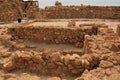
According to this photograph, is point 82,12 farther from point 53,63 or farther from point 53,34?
point 53,63

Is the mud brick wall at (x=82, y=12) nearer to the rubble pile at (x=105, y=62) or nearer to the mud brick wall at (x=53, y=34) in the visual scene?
the mud brick wall at (x=53, y=34)

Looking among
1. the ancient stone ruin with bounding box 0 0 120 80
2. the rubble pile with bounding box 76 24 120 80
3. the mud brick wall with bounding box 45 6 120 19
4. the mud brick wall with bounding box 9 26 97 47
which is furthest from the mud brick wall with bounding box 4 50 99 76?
the mud brick wall with bounding box 45 6 120 19

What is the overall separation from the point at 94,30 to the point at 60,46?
169 centimetres

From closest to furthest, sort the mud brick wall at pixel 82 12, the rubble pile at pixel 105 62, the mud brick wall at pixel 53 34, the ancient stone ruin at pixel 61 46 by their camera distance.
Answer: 1. the rubble pile at pixel 105 62
2. the ancient stone ruin at pixel 61 46
3. the mud brick wall at pixel 53 34
4. the mud brick wall at pixel 82 12

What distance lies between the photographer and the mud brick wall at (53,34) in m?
10.5

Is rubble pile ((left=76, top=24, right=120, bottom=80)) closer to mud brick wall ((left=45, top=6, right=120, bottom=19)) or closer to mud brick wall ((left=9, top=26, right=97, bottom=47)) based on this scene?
mud brick wall ((left=9, top=26, right=97, bottom=47))

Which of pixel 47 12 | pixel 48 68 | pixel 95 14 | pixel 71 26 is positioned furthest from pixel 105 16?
pixel 48 68

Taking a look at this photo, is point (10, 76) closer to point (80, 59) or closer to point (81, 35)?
point (80, 59)

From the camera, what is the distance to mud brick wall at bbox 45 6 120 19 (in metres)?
15.9

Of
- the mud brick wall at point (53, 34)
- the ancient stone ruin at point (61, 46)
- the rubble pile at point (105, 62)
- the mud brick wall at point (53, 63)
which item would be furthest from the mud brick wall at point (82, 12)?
the mud brick wall at point (53, 63)

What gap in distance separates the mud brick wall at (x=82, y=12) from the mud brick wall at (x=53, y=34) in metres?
5.58

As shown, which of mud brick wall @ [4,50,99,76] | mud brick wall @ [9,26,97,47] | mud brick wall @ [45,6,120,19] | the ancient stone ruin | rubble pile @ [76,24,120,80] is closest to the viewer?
rubble pile @ [76,24,120,80]

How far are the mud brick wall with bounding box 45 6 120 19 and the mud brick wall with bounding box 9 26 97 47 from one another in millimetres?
5581

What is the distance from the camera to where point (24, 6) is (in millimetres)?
29281
